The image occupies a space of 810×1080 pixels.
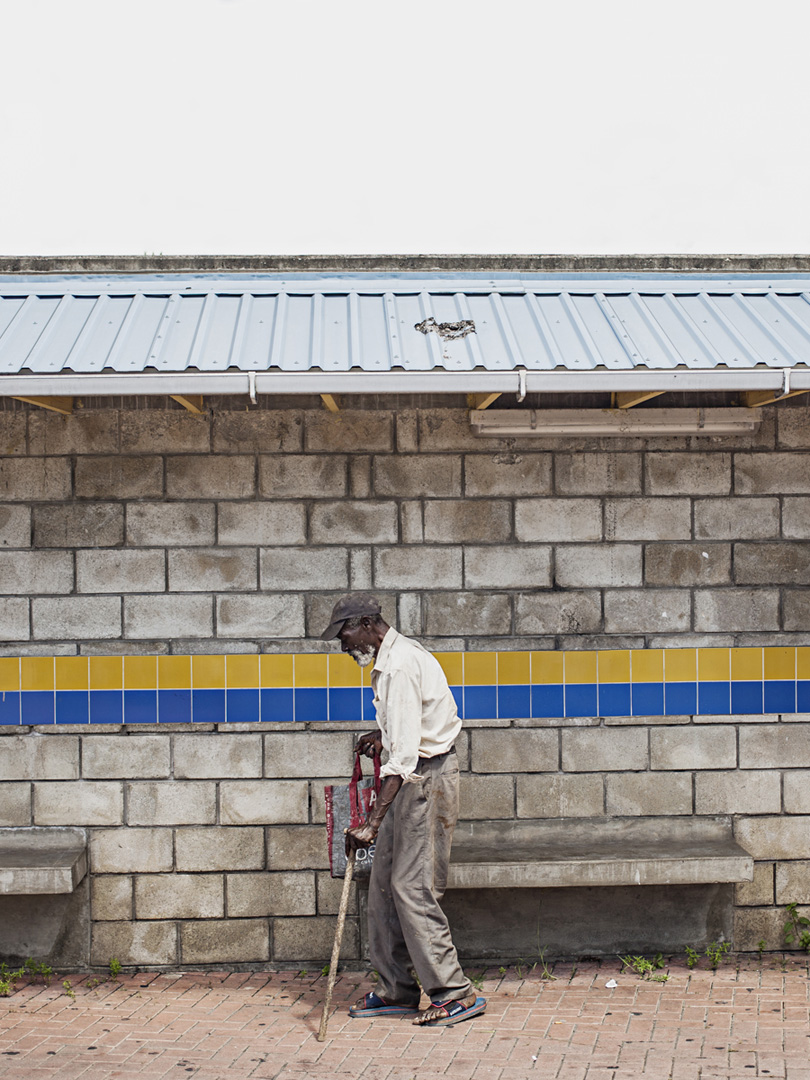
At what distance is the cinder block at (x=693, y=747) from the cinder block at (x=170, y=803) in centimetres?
252

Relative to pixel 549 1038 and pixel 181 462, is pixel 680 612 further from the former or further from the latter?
pixel 181 462

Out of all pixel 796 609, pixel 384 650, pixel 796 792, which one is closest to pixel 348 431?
pixel 384 650

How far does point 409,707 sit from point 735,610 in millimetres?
2205

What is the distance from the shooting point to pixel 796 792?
5727mm

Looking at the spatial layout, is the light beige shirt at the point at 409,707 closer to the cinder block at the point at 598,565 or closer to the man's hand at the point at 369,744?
the man's hand at the point at 369,744

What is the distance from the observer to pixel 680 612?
5.73 metres

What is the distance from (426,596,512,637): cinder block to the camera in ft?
18.6

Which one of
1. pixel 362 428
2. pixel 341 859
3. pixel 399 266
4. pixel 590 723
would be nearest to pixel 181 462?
pixel 362 428

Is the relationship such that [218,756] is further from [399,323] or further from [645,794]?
[399,323]

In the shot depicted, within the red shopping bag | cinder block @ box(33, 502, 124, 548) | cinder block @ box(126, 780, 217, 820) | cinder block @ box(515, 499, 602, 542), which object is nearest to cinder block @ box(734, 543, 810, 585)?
cinder block @ box(515, 499, 602, 542)

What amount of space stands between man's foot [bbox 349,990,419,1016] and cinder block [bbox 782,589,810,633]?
2.95 metres

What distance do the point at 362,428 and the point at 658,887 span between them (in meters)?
3.05

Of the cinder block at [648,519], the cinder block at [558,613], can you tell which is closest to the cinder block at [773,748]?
the cinder block at [558,613]

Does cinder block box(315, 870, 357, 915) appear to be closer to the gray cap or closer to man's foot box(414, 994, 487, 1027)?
man's foot box(414, 994, 487, 1027)
